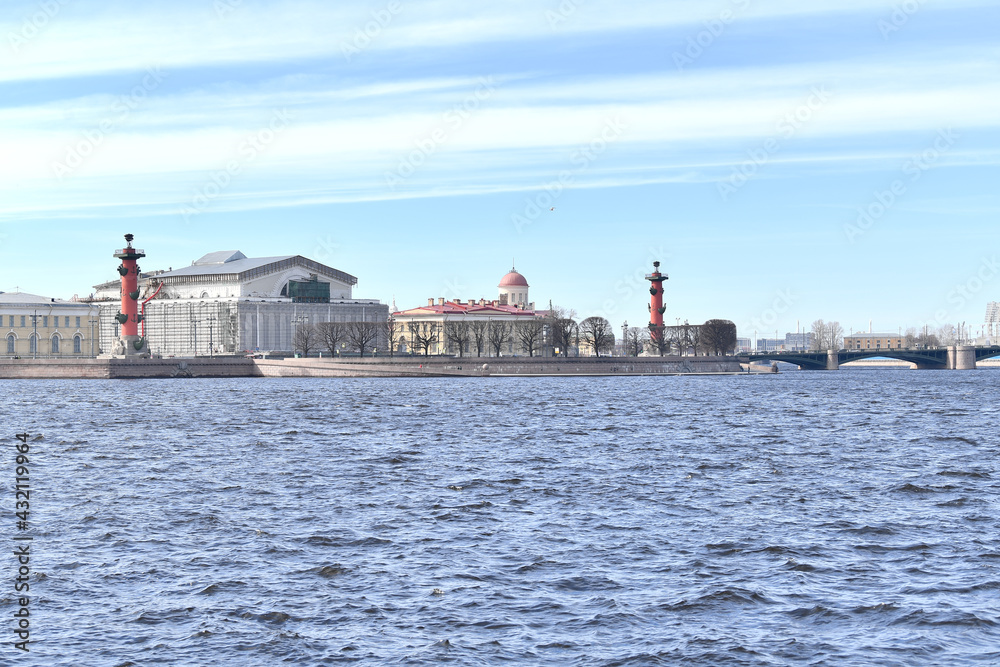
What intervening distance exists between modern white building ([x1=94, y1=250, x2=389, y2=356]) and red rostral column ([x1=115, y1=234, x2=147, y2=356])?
2116 centimetres

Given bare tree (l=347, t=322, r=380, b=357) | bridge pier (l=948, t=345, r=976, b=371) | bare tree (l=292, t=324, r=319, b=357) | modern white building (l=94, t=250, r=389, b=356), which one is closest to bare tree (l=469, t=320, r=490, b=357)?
bare tree (l=347, t=322, r=380, b=357)

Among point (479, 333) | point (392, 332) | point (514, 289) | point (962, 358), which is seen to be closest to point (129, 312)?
point (392, 332)

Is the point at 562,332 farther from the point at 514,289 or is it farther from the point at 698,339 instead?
the point at 514,289

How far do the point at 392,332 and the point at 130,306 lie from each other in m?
33.1

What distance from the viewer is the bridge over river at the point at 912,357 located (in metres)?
134

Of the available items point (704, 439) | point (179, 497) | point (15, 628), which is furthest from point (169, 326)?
point (15, 628)

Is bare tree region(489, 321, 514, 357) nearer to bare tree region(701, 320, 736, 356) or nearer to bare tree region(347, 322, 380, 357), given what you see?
bare tree region(347, 322, 380, 357)

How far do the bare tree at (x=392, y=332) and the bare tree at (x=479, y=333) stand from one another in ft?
27.6

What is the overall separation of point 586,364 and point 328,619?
92.2 meters

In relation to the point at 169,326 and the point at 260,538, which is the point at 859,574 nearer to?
the point at 260,538

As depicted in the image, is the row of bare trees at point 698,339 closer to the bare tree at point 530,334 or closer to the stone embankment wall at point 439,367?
the bare tree at point 530,334

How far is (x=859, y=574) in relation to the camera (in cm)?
→ 1360

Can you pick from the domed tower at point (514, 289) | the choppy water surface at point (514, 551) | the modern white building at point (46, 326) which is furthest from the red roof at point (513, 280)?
the choppy water surface at point (514, 551)

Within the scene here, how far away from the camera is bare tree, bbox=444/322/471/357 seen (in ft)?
388
